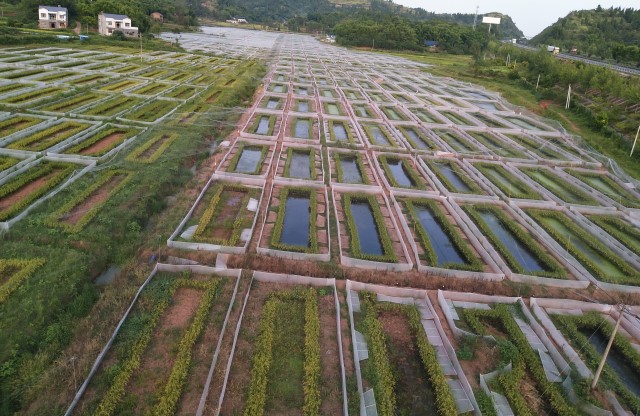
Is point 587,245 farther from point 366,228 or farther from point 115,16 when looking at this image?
point 115,16

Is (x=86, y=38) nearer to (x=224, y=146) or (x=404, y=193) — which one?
(x=224, y=146)

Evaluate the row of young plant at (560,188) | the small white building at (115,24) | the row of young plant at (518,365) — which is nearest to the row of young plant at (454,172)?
the row of young plant at (560,188)

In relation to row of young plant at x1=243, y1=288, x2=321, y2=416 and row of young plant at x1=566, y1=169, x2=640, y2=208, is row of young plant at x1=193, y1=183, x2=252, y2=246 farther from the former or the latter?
row of young plant at x1=566, y1=169, x2=640, y2=208

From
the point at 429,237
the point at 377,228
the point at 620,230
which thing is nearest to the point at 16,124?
the point at 377,228

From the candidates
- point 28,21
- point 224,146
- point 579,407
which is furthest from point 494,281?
point 28,21

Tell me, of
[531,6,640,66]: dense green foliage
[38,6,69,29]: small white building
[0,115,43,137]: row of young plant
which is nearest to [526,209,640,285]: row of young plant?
[0,115,43,137]: row of young plant

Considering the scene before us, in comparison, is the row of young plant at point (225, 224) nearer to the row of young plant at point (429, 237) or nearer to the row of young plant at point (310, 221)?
the row of young plant at point (310, 221)
